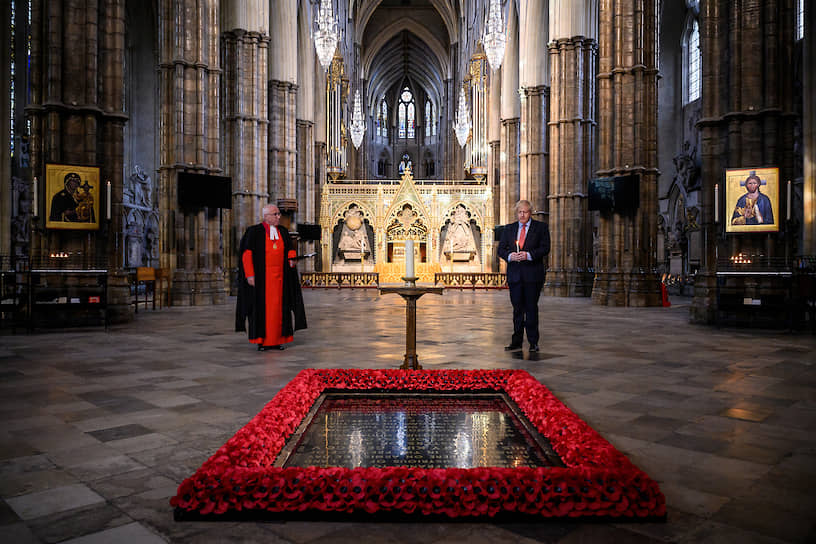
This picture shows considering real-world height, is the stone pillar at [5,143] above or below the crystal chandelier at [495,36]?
below

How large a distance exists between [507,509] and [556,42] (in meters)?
19.7

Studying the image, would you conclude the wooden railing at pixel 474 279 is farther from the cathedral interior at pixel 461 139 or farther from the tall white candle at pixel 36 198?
the tall white candle at pixel 36 198

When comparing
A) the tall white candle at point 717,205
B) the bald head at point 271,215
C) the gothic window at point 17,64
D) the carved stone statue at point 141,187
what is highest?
the gothic window at point 17,64

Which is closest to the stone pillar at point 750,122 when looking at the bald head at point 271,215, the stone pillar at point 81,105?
the bald head at point 271,215

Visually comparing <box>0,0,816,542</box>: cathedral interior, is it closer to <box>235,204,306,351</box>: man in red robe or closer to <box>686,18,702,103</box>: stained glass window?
<box>686,18,702,103</box>: stained glass window

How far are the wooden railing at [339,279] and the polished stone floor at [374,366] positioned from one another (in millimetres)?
16422

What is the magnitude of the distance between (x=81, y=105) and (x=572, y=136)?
14835 mm

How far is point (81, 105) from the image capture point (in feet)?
31.6

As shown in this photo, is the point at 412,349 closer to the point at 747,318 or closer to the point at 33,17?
the point at 747,318

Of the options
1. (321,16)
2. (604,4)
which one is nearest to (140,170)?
(321,16)

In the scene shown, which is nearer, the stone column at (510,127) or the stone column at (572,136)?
the stone column at (572,136)

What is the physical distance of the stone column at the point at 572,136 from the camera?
745 inches

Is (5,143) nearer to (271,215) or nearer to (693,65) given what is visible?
(271,215)

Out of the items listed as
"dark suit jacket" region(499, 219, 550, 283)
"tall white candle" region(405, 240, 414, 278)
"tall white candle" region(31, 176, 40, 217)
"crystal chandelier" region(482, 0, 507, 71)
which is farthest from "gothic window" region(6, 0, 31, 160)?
"tall white candle" region(405, 240, 414, 278)
